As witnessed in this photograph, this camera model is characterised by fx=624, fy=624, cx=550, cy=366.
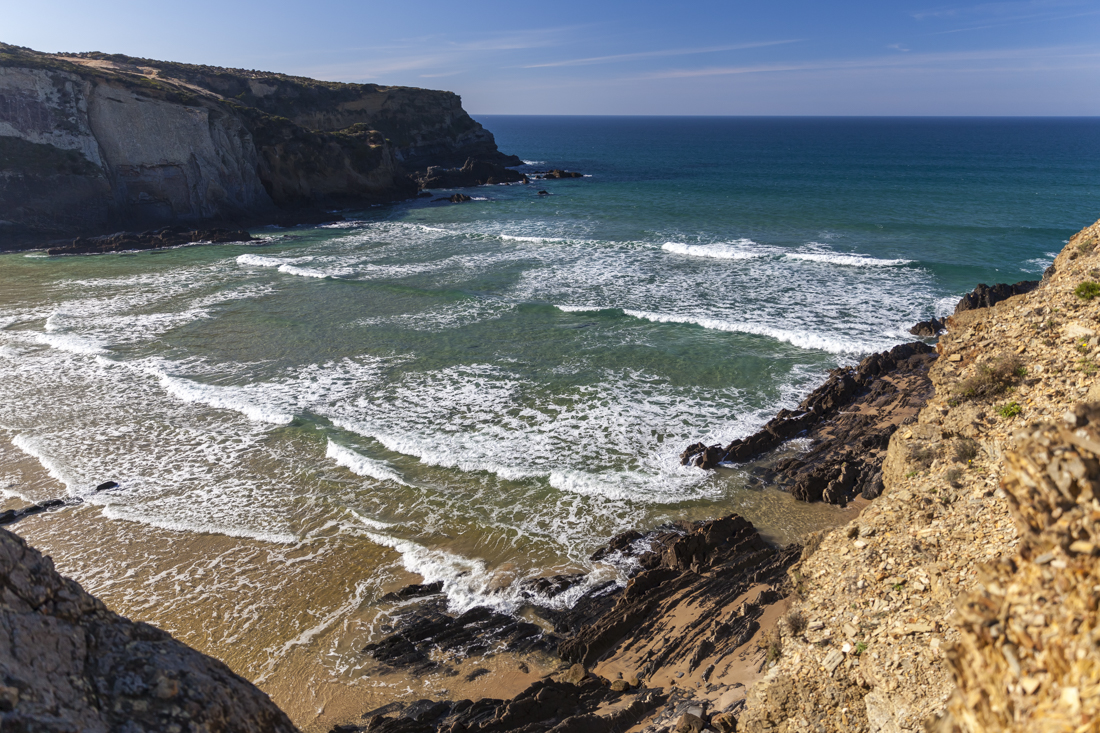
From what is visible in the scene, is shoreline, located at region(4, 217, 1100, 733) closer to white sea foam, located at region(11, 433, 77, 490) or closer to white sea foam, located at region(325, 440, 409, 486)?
white sea foam, located at region(325, 440, 409, 486)

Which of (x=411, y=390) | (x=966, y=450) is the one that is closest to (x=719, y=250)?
(x=411, y=390)

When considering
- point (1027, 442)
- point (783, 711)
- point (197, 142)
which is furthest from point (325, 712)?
point (197, 142)

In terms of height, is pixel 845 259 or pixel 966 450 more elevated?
pixel 845 259

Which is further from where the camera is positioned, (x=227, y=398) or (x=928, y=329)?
(x=928, y=329)

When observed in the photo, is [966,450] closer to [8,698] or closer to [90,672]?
[90,672]

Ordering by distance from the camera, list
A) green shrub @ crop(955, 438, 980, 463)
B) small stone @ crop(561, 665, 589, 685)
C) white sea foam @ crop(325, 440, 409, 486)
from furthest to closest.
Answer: white sea foam @ crop(325, 440, 409, 486) < small stone @ crop(561, 665, 589, 685) < green shrub @ crop(955, 438, 980, 463)

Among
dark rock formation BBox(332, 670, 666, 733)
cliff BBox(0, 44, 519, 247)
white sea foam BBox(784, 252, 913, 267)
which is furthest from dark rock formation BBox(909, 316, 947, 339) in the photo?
cliff BBox(0, 44, 519, 247)

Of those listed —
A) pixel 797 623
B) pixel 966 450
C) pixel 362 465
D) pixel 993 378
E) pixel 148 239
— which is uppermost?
pixel 148 239

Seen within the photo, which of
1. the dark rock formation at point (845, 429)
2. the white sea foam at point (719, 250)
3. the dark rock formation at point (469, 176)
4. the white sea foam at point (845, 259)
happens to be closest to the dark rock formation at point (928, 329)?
the dark rock formation at point (845, 429)
